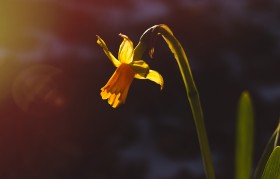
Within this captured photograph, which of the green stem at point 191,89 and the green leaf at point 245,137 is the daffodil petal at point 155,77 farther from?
the green leaf at point 245,137

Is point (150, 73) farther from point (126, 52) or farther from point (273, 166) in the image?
point (273, 166)

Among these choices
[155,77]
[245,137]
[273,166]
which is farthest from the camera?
[245,137]

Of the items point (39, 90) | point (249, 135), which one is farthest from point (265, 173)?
point (39, 90)

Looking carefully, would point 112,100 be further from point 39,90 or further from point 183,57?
point 39,90

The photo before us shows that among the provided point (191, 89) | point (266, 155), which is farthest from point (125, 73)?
point (266, 155)

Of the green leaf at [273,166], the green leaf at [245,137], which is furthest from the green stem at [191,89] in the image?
the green leaf at [245,137]

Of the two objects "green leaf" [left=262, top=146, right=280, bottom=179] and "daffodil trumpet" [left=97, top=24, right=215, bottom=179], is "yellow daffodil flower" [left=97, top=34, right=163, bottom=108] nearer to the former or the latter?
"daffodil trumpet" [left=97, top=24, right=215, bottom=179]
